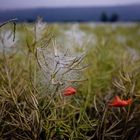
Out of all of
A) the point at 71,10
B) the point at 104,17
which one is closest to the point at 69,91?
the point at 71,10

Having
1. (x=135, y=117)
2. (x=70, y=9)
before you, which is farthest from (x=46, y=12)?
(x=135, y=117)

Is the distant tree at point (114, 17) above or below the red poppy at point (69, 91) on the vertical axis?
above

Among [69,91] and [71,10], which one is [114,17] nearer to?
[71,10]

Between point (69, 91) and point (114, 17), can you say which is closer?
point (69, 91)

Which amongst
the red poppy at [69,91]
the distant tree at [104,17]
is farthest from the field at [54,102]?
the distant tree at [104,17]

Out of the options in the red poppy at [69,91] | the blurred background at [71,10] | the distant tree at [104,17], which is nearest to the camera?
the red poppy at [69,91]

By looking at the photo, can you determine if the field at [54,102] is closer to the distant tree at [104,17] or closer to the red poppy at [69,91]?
→ the red poppy at [69,91]

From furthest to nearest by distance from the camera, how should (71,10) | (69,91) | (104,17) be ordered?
(104,17), (71,10), (69,91)

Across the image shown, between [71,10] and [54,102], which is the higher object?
[71,10]
